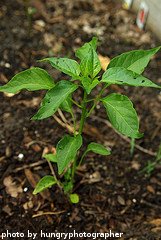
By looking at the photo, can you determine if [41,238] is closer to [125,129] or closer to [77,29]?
[125,129]

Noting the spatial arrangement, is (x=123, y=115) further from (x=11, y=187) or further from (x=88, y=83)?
(x=11, y=187)

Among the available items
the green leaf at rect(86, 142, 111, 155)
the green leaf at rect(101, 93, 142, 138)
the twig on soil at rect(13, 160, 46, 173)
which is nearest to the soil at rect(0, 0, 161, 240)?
the twig on soil at rect(13, 160, 46, 173)

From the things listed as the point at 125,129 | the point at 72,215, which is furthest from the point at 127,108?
the point at 72,215

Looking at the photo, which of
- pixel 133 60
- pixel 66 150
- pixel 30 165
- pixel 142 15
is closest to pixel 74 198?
pixel 30 165

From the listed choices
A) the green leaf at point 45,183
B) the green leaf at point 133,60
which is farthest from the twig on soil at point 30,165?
the green leaf at point 133,60

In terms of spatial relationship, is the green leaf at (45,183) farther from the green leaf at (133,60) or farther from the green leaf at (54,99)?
the green leaf at (133,60)

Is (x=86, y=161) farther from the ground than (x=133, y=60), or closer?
closer
